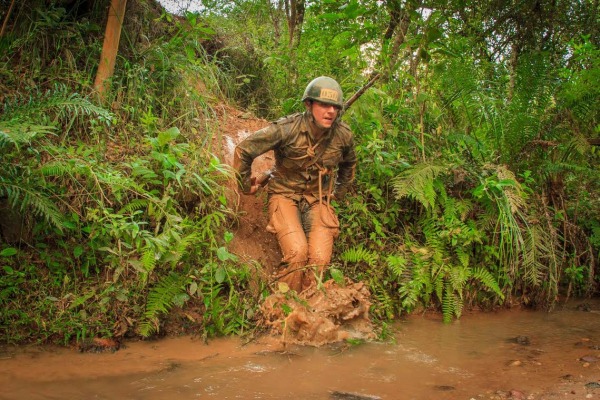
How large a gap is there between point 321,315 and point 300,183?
121 centimetres

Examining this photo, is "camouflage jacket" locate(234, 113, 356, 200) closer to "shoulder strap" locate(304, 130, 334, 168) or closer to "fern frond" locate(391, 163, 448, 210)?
"shoulder strap" locate(304, 130, 334, 168)

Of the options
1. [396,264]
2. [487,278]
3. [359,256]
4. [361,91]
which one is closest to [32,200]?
[359,256]

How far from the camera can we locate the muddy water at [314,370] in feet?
10.1

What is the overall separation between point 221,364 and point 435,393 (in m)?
1.39

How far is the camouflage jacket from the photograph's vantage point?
14.2ft

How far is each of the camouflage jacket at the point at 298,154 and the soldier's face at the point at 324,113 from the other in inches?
5.5

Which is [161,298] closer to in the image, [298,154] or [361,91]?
[298,154]

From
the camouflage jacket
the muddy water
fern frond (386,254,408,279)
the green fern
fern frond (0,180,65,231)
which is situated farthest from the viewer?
fern frond (386,254,408,279)

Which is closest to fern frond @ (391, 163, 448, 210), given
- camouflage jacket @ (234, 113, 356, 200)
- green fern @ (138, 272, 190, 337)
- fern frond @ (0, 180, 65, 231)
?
camouflage jacket @ (234, 113, 356, 200)

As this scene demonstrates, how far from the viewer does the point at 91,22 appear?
5168 millimetres

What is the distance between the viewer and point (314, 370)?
11.3 feet

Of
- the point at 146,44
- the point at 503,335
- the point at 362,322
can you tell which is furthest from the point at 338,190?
the point at 146,44

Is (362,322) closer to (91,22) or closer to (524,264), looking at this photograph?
(524,264)

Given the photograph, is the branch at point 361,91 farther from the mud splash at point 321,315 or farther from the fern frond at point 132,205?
the fern frond at point 132,205
